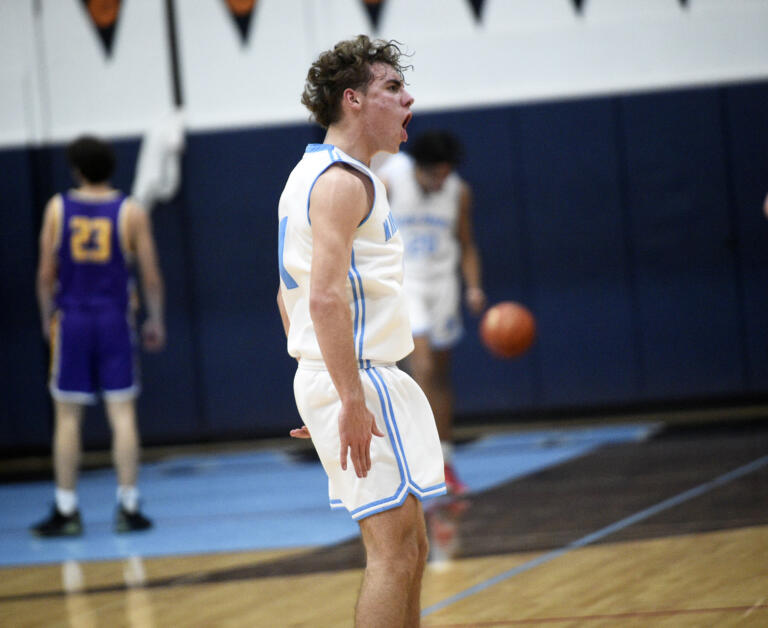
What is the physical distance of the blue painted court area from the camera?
5.73m

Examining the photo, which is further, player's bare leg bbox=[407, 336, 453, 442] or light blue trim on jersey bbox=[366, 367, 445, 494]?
player's bare leg bbox=[407, 336, 453, 442]

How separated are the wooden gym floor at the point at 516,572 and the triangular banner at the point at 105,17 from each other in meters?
5.11

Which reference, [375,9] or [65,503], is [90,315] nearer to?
[65,503]

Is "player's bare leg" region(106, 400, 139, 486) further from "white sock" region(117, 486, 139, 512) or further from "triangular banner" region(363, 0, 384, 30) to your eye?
"triangular banner" region(363, 0, 384, 30)

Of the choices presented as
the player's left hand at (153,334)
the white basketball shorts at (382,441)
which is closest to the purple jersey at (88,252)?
the player's left hand at (153,334)

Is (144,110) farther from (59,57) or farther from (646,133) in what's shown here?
(646,133)

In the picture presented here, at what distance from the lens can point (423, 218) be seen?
6586 millimetres

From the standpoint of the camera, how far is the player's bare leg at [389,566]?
2588mm

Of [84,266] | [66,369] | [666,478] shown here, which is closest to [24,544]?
[66,369]

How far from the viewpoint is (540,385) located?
945cm

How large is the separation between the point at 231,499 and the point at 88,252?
1737mm

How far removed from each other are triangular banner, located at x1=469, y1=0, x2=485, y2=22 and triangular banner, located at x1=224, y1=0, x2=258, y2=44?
169cm

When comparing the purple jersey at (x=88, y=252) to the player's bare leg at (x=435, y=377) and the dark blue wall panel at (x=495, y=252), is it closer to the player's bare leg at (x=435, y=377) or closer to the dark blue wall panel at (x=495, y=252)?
the player's bare leg at (x=435, y=377)

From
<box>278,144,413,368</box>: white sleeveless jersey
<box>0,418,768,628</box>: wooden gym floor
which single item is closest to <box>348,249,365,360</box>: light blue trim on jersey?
<box>278,144,413,368</box>: white sleeveless jersey
